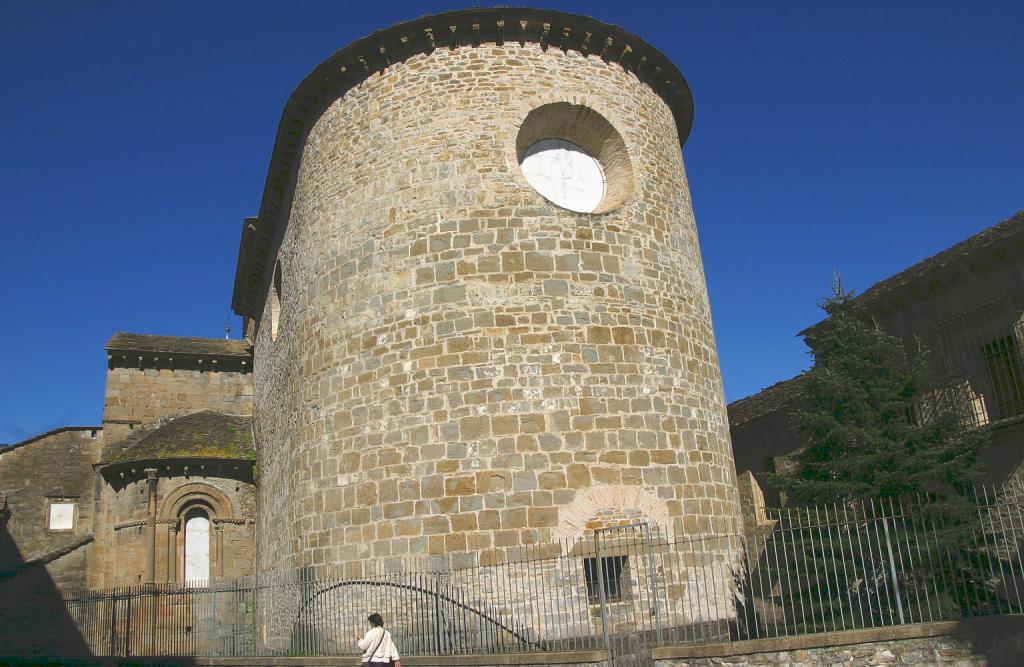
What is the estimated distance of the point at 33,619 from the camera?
58.3ft

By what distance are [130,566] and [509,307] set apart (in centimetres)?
1174

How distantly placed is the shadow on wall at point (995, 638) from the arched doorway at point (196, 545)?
15.6m

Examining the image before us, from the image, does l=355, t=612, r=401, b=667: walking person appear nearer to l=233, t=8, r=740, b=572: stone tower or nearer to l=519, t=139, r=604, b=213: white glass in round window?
l=233, t=8, r=740, b=572: stone tower

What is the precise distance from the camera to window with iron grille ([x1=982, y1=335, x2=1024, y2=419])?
14711 millimetres

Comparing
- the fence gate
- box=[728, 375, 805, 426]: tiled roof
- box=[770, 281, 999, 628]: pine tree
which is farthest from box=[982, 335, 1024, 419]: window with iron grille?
the fence gate

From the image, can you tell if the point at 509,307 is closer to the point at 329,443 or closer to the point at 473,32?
the point at 329,443

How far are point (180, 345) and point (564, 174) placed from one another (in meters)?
13.7

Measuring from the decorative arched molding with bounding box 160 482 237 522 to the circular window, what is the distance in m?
10.9

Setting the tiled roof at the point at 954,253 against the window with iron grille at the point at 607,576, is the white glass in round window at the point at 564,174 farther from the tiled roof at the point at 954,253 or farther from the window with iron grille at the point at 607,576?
the tiled roof at the point at 954,253

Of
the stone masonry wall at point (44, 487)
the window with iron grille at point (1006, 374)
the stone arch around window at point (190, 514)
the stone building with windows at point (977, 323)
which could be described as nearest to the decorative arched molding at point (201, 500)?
the stone arch around window at point (190, 514)

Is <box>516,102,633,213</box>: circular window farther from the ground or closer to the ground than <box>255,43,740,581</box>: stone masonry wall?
farther from the ground

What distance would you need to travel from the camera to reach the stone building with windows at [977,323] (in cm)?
1452

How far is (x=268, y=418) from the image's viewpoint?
16703 mm

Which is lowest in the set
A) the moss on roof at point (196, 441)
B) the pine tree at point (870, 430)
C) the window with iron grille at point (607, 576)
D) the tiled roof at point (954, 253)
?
the window with iron grille at point (607, 576)
